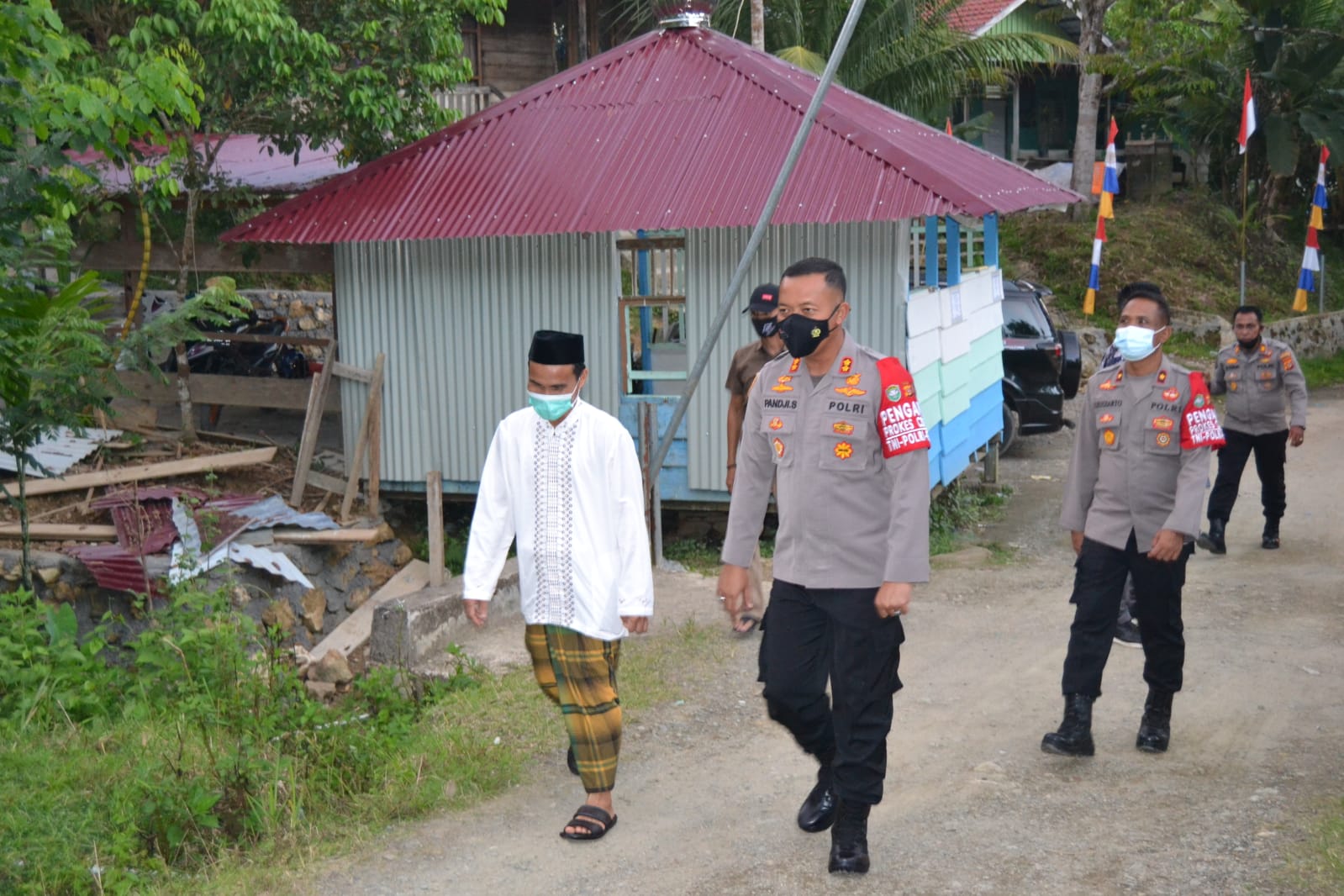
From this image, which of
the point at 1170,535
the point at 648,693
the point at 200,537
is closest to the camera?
the point at 1170,535

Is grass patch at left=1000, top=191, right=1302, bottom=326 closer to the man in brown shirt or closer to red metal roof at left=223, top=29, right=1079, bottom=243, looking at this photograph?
red metal roof at left=223, top=29, right=1079, bottom=243

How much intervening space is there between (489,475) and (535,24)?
59.8 ft

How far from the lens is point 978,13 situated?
84.0 feet

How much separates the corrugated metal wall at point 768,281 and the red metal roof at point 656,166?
1.81 ft

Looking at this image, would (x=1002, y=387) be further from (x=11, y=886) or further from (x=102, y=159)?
(x=11, y=886)

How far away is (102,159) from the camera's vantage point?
10.9 m

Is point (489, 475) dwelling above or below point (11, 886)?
above

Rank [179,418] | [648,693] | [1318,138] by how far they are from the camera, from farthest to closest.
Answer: [1318,138]
[179,418]
[648,693]

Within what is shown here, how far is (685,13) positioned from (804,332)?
782cm

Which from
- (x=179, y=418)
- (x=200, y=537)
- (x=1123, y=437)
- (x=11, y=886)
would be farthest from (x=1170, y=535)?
(x=179, y=418)

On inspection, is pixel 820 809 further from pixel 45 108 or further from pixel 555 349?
pixel 45 108

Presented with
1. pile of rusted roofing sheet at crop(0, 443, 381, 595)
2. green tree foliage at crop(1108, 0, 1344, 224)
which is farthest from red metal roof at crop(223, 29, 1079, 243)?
green tree foliage at crop(1108, 0, 1344, 224)

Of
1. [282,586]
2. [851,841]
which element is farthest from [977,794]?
[282,586]

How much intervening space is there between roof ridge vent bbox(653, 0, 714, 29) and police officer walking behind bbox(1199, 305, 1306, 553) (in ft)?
16.3
